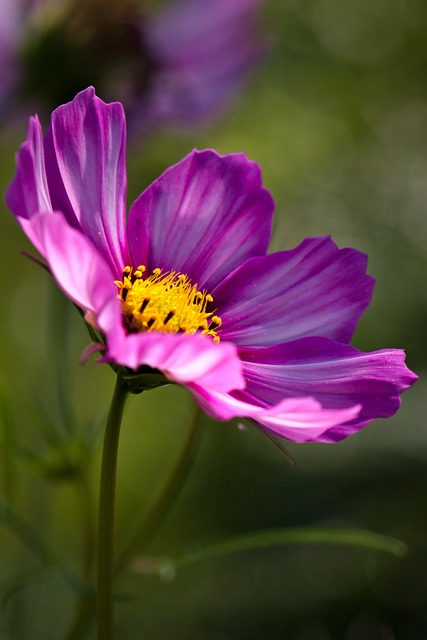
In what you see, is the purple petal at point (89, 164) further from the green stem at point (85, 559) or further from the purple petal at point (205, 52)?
the purple petal at point (205, 52)

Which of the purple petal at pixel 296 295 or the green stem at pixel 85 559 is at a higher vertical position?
the purple petal at pixel 296 295

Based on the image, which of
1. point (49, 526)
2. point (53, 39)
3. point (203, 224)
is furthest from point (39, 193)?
point (49, 526)

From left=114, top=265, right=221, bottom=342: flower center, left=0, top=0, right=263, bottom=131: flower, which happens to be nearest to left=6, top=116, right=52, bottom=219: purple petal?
left=114, top=265, right=221, bottom=342: flower center

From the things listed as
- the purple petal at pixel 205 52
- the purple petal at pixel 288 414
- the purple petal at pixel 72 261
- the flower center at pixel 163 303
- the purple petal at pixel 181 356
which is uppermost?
the purple petal at pixel 72 261

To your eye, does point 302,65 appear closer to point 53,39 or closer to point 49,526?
point 53,39

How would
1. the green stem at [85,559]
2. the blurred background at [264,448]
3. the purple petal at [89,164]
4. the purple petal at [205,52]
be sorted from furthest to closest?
the purple petal at [205,52], the blurred background at [264,448], the green stem at [85,559], the purple petal at [89,164]

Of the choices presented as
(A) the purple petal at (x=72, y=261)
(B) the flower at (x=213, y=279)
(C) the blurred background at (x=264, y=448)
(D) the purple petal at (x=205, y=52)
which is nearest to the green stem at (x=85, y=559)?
(C) the blurred background at (x=264, y=448)

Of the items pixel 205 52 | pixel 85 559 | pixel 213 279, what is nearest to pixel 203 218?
pixel 213 279
